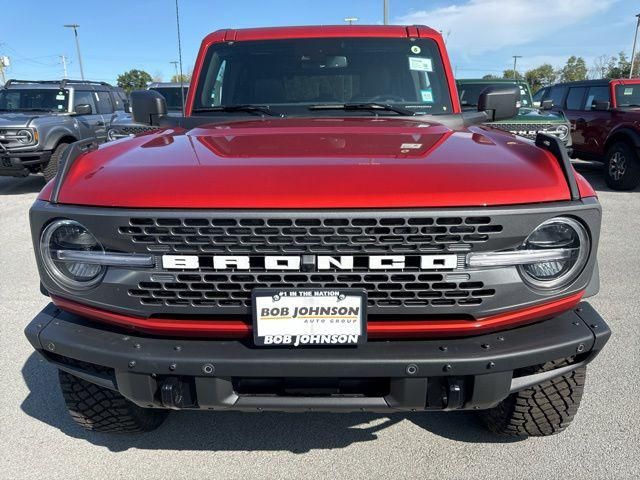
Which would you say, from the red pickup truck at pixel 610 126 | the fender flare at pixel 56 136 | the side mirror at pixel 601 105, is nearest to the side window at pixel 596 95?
the red pickup truck at pixel 610 126

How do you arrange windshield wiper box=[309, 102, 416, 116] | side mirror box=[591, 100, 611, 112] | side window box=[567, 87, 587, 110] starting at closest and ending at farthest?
windshield wiper box=[309, 102, 416, 116], side mirror box=[591, 100, 611, 112], side window box=[567, 87, 587, 110]

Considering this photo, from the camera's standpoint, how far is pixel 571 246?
1.90 metres

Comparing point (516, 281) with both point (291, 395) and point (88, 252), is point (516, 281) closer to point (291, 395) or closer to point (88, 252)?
point (291, 395)

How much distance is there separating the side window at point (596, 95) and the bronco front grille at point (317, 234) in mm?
9447

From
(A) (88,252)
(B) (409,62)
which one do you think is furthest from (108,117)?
(A) (88,252)

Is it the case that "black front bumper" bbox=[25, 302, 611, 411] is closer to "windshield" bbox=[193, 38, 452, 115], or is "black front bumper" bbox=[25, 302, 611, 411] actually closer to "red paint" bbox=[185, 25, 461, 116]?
"windshield" bbox=[193, 38, 452, 115]

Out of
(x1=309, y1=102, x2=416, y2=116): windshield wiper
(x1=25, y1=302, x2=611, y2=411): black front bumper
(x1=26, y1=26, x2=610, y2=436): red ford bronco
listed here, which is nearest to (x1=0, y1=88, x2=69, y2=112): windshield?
(x1=309, y1=102, x2=416, y2=116): windshield wiper

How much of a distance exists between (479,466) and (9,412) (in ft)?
7.94

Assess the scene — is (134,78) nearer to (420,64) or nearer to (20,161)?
(20,161)

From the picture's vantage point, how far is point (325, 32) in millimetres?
3369

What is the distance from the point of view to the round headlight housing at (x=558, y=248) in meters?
1.88

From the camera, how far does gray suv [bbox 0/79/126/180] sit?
899 cm

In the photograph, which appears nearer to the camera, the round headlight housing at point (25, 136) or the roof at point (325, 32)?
the roof at point (325, 32)

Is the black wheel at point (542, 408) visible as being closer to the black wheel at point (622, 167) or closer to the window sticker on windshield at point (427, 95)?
the window sticker on windshield at point (427, 95)
